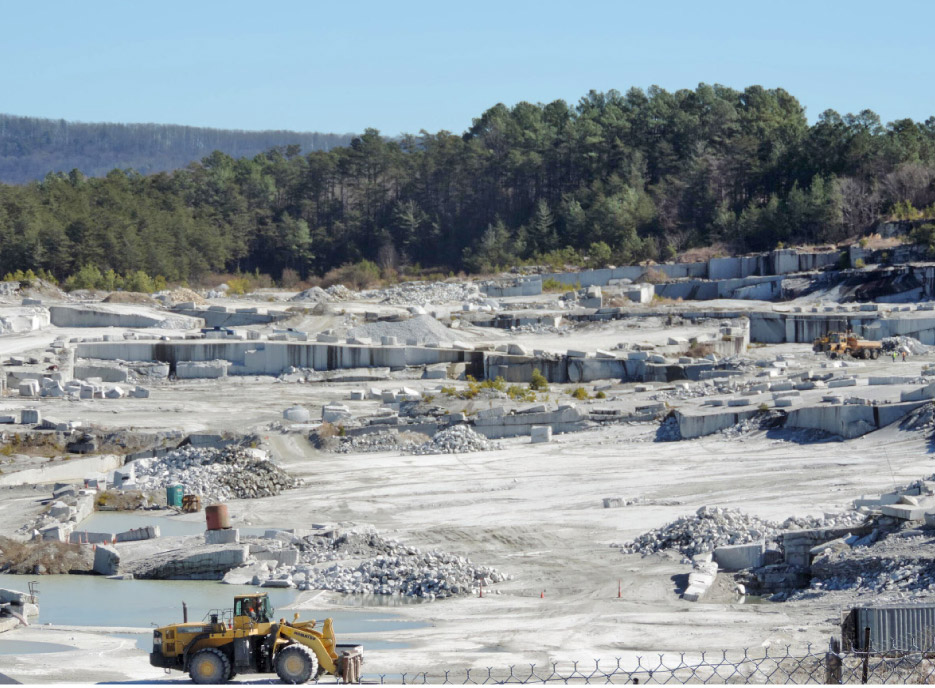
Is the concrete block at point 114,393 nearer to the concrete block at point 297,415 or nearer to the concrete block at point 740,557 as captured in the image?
the concrete block at point 297,415

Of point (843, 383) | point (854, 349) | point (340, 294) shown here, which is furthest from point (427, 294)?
point (843, 383)

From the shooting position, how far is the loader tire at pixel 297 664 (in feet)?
45.4

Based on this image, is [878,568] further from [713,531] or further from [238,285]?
[238,285]

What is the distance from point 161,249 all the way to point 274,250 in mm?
11592

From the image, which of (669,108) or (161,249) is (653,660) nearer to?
(161,249)

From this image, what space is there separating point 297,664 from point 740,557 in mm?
8216

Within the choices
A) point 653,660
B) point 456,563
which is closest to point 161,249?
point 456,563

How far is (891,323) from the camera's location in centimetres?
4984

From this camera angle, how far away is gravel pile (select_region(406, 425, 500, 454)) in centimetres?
3272

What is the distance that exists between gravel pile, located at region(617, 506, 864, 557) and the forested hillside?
151 feet

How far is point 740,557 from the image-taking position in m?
20.3

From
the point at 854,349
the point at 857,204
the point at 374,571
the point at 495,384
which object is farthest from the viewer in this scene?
→ the point at 857,204

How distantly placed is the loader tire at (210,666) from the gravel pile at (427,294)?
1929 inches

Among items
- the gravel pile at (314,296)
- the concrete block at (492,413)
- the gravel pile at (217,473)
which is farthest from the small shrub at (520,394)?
the gravel pile at (314,296)
